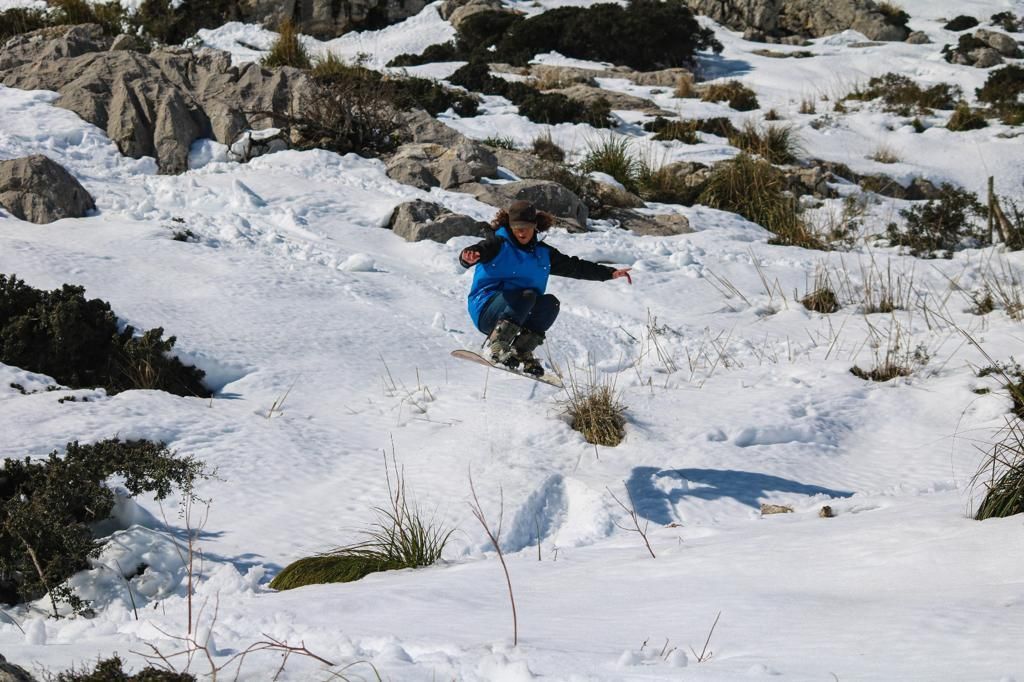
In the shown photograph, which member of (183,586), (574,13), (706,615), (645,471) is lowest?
(645,471)

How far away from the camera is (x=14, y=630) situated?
2.71m

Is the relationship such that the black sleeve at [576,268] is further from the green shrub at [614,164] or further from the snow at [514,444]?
the green shrub at [614,164]

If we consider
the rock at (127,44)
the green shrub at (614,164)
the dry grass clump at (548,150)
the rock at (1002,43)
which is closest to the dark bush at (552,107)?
the dry grass clump at (548,150)

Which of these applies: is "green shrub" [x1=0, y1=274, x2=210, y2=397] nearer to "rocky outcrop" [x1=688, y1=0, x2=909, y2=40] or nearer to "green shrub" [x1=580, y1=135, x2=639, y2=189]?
"green shrub" [x1=580, y1=135, x2=639, y2=189]

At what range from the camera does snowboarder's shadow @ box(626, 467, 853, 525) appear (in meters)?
4.28

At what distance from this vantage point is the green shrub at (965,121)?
14552 millimetres

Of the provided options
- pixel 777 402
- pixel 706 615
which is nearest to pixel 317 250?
pixel 777 402

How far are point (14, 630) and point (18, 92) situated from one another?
33.1 ft

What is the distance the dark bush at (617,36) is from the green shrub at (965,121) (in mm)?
6707

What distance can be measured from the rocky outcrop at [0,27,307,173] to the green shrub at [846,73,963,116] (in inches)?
412

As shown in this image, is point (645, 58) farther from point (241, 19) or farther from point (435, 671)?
point (435, 671)

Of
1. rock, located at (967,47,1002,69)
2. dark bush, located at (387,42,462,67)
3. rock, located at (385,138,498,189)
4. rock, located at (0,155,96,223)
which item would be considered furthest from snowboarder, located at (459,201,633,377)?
rock, located at (967,47,1002,69)

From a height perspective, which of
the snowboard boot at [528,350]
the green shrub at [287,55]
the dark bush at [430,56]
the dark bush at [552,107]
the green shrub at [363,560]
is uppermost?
the green shrub at [287,55]

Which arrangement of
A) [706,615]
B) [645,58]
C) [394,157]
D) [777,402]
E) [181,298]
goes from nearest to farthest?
[706,615]
[777,402]
[181,298]
[394,157]
[645,58]
